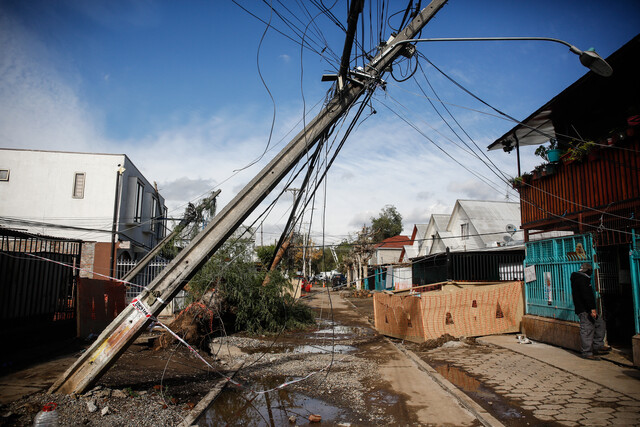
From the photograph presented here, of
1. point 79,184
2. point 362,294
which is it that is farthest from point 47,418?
point 362,294

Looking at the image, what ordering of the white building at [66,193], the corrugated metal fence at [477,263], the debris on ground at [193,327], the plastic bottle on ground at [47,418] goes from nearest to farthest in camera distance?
the plastic bottle on ground at [47,418], the debris on ground at [193,327], the corrugated metal fence at [477,263], the white building at [66,193]

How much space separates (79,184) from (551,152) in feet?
70.6

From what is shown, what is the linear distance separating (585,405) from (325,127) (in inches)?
217

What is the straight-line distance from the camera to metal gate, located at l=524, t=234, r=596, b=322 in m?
9.01

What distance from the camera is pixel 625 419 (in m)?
4.80

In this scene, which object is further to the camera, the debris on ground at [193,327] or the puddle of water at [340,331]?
the puddle of water at [340,331]

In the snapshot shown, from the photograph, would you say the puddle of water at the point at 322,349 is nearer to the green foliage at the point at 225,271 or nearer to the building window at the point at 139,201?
the green foliage at the point at 225,271

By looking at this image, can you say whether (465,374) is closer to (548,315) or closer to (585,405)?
→ (585,405)

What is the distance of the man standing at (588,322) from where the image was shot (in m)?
7.92

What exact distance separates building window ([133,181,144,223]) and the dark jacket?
21.5 metres

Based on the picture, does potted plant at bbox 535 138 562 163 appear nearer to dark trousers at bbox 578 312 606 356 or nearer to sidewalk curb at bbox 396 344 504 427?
dark trousers at bbox 578 312 606 356

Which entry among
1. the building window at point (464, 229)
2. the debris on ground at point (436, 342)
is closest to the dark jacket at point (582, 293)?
the debris on ground at point (436, 342)

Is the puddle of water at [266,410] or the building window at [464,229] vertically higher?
the building window at [464,229]

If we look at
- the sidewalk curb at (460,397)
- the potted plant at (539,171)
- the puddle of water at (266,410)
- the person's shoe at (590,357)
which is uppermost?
the potted plant at (539,171)
